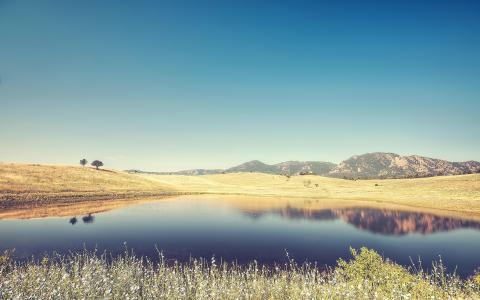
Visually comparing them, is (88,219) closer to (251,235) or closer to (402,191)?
(251,235)

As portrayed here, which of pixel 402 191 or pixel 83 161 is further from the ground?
pixel 83 161

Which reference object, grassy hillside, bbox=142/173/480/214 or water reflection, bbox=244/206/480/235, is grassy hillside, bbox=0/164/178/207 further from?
water reflection, bbox=244/206/480/235

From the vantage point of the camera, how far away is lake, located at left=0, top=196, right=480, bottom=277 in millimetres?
36562

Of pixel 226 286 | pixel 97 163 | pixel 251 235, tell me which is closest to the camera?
pixel 226 286

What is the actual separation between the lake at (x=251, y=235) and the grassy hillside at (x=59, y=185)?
2230cm

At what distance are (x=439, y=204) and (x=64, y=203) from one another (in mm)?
99371

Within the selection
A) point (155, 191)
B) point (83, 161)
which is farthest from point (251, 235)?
point (83, 161)

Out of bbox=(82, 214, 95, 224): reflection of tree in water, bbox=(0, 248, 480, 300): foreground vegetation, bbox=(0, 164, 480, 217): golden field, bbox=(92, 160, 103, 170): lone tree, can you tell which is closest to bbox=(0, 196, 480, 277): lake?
bbox=(82, 214, 95, 224): reflection of tree in water

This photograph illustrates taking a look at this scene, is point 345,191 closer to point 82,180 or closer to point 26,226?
point 82,180

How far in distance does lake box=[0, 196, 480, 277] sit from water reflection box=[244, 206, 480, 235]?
176mm

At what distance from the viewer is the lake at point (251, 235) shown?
3656 centimetres

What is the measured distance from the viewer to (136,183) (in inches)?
4904

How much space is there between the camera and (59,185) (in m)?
91.7

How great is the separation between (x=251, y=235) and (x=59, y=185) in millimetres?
71368
